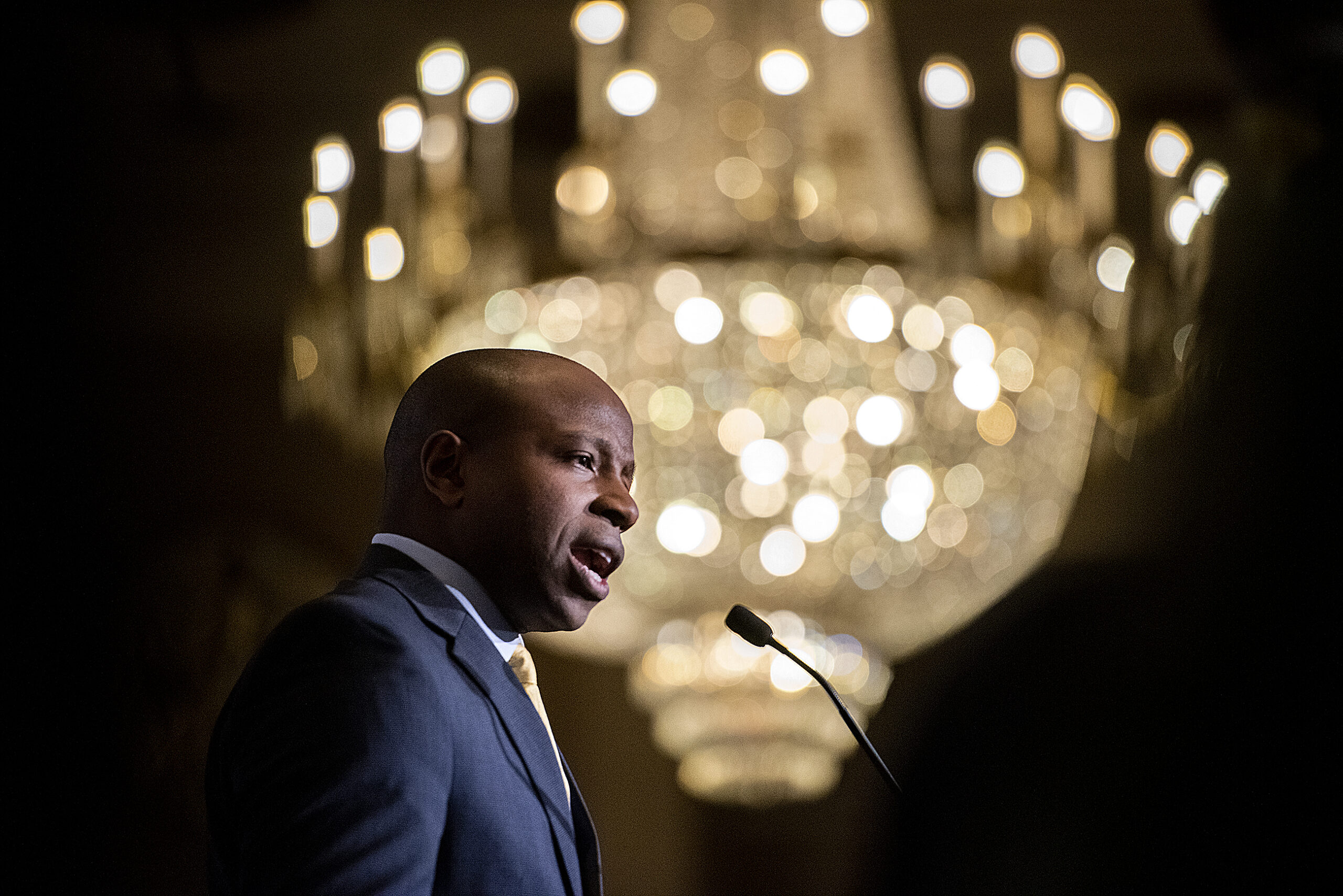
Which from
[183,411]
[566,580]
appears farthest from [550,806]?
[183,411]

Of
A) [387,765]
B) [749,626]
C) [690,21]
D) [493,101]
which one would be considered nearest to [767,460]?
[690,21]

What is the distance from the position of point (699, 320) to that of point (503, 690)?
221 centimetres

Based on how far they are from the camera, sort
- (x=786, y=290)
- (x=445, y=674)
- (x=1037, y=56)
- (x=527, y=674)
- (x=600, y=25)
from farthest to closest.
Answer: (x=1037, y=56) → (x=600, y=25) → (x=786, y=290) → (x=527, y=674) → (x=445, y=674)

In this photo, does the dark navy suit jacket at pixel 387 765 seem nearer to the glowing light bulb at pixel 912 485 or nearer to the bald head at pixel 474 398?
the bald head at pixel 474 398

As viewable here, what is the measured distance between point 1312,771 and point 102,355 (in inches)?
154

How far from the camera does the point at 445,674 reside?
1.14m

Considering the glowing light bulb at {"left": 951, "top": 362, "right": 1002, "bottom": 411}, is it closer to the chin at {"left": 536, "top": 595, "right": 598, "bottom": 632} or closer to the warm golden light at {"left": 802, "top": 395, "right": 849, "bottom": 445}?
the warm golden light at {"left": 802, "top": 395, "right": 849, "bottom": 445}

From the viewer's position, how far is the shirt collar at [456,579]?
4.16 feet

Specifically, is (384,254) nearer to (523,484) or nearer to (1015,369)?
(1015,369)

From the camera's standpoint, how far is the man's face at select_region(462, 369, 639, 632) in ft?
4.13

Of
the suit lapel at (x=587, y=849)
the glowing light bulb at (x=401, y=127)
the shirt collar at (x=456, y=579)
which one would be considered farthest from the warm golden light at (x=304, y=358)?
the suit lapel at (x=587, y=849)

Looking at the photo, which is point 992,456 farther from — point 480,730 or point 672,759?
point 672,759

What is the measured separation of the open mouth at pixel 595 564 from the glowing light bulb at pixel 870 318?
7.00 feet

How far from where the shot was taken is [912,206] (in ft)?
11.3
